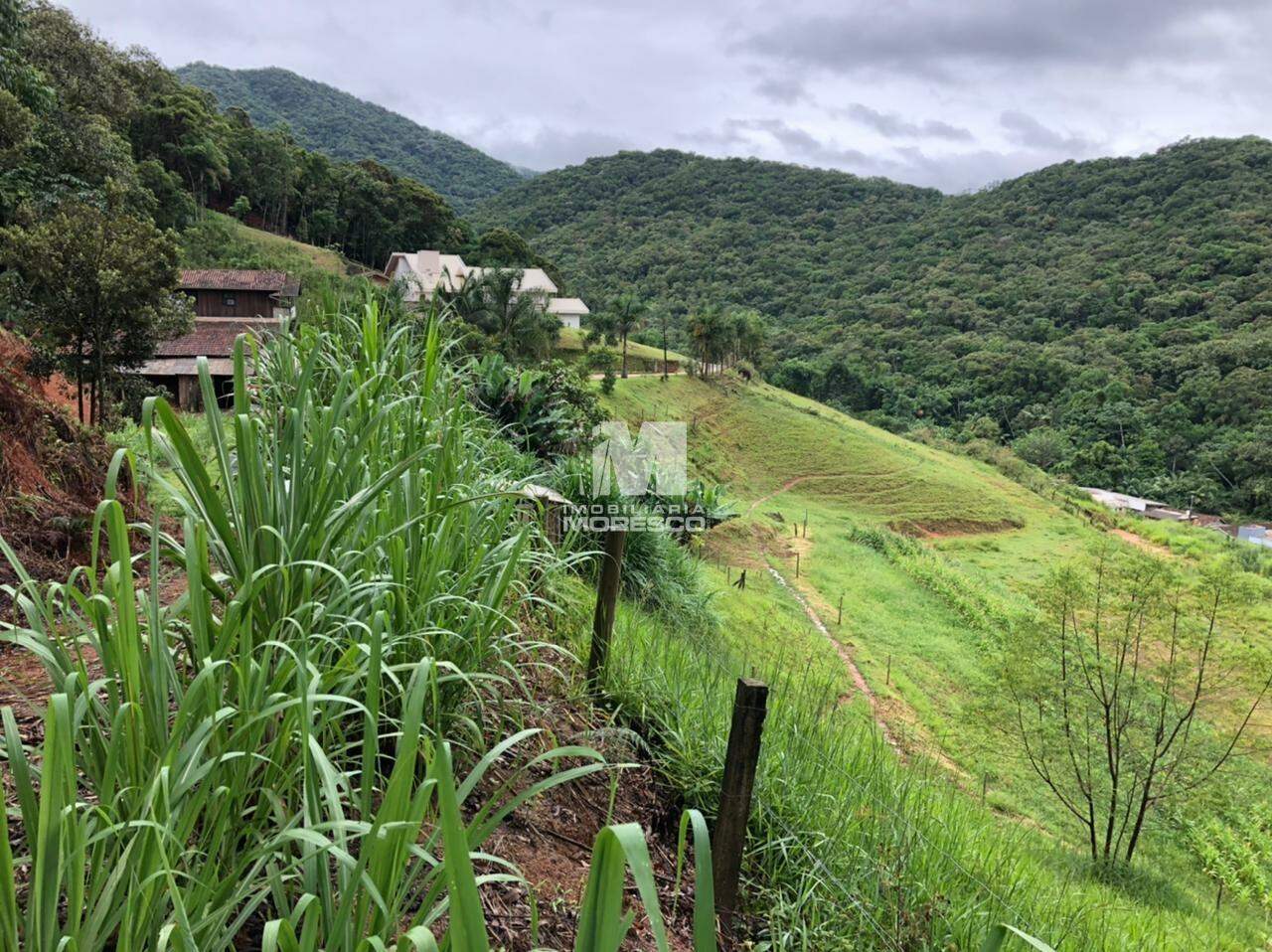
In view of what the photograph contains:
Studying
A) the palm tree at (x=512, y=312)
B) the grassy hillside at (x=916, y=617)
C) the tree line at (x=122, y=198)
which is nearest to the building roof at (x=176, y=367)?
the tree line at (x=122, y=198)

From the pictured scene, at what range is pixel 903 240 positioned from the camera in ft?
222

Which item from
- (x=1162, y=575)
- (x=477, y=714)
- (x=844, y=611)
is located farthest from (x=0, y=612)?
(x=844, y=611)

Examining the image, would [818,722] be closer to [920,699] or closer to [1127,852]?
[1127,852]

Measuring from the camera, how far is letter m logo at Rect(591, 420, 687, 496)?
5586 mm

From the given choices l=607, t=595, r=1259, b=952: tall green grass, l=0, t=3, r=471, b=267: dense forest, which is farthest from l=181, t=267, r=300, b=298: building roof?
l=607, t=595, r=1259, b=952: tall green grass

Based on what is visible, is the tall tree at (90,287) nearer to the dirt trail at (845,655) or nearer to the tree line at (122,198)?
the tree line at (122,198)

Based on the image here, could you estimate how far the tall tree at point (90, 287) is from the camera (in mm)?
7598

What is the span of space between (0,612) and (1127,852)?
8.04m

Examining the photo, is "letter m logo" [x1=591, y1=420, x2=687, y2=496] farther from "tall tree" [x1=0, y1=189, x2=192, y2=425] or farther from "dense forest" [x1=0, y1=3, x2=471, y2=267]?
"dense forest" [x1=0, y1=3, x2=471, y2=267]

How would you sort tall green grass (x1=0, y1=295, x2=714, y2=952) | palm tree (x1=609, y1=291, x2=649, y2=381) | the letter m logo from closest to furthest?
tall green grass (x1=0, y1=295, x2=714, y2=952)
the letter m logo
palm tree (x1=609, y1=291, x2=649, y2=381)

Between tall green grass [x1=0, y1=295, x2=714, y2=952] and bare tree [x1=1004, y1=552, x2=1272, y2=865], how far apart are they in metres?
7.23

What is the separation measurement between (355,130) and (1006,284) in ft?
228

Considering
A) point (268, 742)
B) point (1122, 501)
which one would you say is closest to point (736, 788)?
point (268, 742)

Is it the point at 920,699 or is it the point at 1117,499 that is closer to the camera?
the point at 920,699
